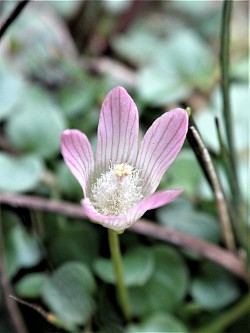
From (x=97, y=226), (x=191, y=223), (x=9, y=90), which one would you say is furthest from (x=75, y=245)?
(x=9, y=90)

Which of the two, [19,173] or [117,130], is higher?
[117,130]

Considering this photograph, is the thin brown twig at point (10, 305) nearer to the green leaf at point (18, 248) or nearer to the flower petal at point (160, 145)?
the green leaf at point (18, 248)

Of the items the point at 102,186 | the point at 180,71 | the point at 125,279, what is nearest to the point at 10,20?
the point at 102,186

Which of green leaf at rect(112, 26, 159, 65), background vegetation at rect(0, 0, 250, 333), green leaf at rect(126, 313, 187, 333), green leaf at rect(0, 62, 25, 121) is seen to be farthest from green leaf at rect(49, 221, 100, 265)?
green leaf at rect(112, 26, 159, 65)

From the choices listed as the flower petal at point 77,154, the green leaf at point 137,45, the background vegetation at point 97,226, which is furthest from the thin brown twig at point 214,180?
the green leaf at point 137,45

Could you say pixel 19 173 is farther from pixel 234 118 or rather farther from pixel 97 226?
pixel 234 118
